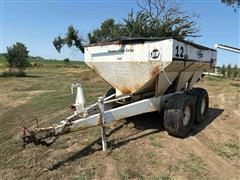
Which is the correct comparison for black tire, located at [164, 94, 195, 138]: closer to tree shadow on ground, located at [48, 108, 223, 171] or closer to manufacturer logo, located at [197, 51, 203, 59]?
tree shadow on ground, located at [48, 108, 223, 171]

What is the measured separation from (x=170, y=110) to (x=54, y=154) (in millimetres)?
2334

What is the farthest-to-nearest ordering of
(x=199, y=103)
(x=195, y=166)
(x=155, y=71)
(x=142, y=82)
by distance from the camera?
(x=199, y=103) → (x=142, y=82) → (x=155, y=71) → (x=195, y=166)

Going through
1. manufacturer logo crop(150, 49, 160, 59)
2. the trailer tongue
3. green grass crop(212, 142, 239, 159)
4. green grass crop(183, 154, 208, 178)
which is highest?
manufacturer logo crop(150, 49, 160, 59)

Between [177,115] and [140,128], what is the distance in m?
1.11

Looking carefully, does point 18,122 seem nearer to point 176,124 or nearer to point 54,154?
point 54,154

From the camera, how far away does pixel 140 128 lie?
19.9ft

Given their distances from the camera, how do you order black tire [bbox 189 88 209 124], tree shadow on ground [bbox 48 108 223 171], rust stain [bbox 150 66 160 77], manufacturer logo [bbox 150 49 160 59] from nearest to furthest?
tree shadow on ground [bbox 48 108 223 171]
manufacturer logo [bbox 150 49 160 59]
rust stain [bbox 150 66 160 77]
black tire [bbox 189 88 209 124]

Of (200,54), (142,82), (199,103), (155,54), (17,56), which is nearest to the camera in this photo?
(155,54)

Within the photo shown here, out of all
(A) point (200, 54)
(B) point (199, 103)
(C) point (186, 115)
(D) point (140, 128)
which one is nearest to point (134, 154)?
(D) point (140, 128)

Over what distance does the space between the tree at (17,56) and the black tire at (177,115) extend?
1281 inches

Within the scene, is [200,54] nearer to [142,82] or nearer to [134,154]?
[142,82]

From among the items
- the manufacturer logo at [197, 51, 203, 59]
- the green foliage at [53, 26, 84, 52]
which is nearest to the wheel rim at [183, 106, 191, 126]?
the manufacturer logo at [197, 51, 203, 59]

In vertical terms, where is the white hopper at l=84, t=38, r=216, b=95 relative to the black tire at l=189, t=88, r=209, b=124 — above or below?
above

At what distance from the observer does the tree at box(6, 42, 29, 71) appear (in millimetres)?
34438
